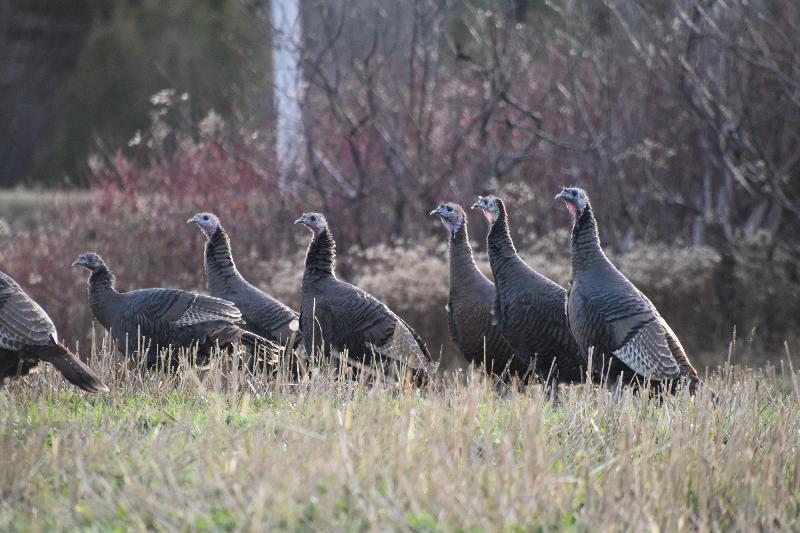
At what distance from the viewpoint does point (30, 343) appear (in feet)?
19.3

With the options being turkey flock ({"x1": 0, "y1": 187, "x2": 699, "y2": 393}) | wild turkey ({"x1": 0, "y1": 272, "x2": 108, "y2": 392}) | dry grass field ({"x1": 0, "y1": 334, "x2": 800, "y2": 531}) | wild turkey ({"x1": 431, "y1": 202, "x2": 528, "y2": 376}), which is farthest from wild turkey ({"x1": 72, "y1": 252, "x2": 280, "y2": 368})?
dry grass field ({"x1": 0, "y1": 334, "x2": 800, "y2": 531})

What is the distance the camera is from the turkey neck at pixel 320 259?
25.1 feet

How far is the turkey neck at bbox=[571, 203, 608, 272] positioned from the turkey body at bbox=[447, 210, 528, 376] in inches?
28.8

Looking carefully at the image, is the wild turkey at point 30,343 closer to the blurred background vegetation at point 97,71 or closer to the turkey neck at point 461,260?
the turkey neck at point 461,260

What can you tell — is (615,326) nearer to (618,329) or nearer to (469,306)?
(618,329)

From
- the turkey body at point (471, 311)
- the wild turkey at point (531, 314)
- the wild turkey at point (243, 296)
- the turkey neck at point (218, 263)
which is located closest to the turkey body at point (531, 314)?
the wild turkey at point (531, 314)

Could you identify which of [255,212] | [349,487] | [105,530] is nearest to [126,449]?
[105,530]

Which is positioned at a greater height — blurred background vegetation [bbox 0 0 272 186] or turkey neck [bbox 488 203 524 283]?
blurred background vegetation [bbox 0 0 272 186]

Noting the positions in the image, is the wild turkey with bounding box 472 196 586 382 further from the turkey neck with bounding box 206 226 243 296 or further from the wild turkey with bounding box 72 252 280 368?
the turkey neck with bounding box 206 226 243 296

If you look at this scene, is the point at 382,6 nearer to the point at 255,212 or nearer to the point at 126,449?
the point at 255,212

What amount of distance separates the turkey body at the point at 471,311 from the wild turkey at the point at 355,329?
32 cm

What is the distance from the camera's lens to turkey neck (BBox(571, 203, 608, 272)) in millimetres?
6953

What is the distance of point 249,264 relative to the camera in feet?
36.4

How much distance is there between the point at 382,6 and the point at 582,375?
240 inches
